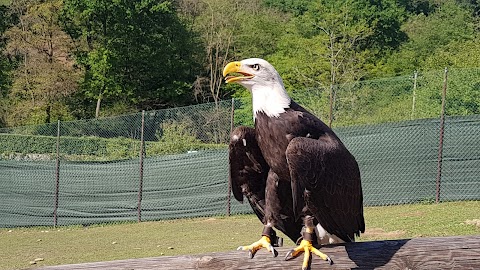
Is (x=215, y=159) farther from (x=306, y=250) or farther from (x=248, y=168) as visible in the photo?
(x=306, y=250)

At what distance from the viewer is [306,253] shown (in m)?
2.64

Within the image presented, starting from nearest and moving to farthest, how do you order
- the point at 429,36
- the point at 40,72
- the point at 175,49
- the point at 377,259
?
the point at 377,259 < the point at 40,72 < the point at 175,49 < the point at 429,36

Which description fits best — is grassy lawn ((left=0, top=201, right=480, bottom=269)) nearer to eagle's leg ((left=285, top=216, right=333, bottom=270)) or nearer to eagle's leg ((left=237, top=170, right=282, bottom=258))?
eagle's leg ((left=237, top=170, right=282, bottom=258))

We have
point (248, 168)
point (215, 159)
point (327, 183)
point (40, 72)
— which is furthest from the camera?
point (40, 72)

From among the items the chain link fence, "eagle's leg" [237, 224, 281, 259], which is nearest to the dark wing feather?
"eagle's leg" [237, 224, 281, 259]

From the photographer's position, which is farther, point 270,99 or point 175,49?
point 175,49

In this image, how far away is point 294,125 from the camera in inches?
111

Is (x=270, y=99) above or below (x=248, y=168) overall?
above

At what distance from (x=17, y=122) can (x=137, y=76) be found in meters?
8.41

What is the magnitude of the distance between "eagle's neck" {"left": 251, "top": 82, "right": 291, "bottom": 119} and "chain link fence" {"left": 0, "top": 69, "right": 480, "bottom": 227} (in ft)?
31.8

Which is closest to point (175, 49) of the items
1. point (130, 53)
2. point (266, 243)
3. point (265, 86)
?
point (130, 53)

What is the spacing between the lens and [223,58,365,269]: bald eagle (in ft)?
9.00

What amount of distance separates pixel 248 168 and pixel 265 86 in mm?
488

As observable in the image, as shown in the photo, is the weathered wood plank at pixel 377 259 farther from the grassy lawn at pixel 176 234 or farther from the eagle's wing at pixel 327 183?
the grassy lawn at pixel 176 234
